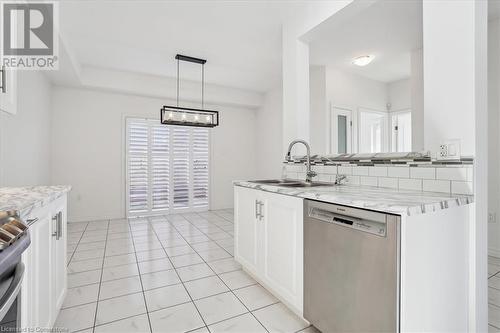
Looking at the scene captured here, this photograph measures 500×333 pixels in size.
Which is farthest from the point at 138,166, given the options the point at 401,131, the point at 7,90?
the point at 401,131

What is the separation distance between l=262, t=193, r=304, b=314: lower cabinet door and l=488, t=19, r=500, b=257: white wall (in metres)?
2.66

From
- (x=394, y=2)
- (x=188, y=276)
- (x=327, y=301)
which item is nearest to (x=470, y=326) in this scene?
(x=327, y=301)

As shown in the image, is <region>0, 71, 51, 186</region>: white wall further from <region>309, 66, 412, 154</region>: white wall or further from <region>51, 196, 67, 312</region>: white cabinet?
<region>309, 66, 412, 154</region>: white wall

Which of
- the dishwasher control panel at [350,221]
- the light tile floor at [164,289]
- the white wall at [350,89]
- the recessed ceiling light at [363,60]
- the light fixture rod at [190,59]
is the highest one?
the light fixture rod at [190,59]

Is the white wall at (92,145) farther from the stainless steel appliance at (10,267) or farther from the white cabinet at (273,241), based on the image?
the stainless steel appliance at (10,267)

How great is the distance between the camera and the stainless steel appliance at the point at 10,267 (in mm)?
618

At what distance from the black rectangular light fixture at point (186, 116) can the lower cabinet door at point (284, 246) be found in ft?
6.81

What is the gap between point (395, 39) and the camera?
121 inches

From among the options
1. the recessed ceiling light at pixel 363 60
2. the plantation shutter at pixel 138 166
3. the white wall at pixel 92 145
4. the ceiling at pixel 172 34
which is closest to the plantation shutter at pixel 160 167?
the plantation shutter at pixel 138 166

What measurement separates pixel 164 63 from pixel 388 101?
3.46m

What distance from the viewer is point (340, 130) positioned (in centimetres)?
389

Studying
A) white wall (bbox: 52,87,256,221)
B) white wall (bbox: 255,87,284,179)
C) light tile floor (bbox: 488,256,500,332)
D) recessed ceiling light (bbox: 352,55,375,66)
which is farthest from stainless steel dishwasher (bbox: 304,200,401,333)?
white wall (bbox: 52,87,256,221)

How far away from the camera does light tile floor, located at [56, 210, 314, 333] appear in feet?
5.41

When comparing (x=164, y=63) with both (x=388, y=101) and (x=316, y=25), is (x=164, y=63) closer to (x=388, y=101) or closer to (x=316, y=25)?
(x=316, y=25)
